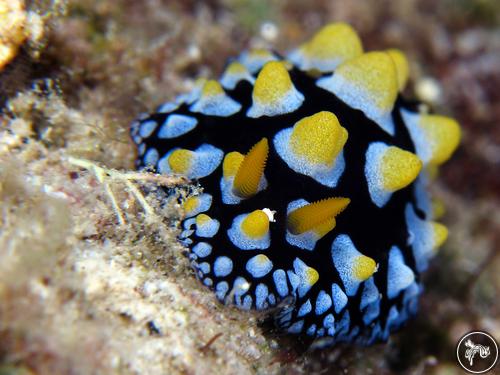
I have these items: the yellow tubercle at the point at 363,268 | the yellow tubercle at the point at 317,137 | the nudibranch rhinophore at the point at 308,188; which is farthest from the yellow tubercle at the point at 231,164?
the yellow tubercle at the point at 363,268

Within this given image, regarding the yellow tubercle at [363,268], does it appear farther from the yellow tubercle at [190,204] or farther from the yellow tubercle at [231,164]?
the yellow tubercle at [190,204]

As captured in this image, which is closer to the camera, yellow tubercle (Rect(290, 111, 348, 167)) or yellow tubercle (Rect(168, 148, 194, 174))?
yellow tubercle (Rect(290, 111, 348, 167))

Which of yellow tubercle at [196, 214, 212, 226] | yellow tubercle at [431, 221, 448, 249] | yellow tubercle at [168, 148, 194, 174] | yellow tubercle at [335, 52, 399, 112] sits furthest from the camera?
yellow tubercle at [431, 221, 448, 249]

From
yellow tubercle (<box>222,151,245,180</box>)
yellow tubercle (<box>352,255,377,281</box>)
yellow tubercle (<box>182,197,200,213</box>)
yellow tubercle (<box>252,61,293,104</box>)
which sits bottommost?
yellow tubercle (<box>352,255,377,281</box>)

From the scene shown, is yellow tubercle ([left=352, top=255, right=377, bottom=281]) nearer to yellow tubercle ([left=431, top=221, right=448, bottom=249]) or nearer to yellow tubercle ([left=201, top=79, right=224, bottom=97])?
yellow tubercle ([left=431, top=221, right=448, bottom=249])

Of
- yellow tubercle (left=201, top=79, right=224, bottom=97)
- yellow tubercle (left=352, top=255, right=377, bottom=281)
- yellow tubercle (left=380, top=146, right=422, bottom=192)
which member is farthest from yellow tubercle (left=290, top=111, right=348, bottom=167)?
yellow tubercle (left=201, top=79, right=224, bottom=97)

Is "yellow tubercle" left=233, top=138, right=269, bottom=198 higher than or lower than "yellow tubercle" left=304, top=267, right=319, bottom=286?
higher

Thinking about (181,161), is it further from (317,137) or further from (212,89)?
(317,137)
